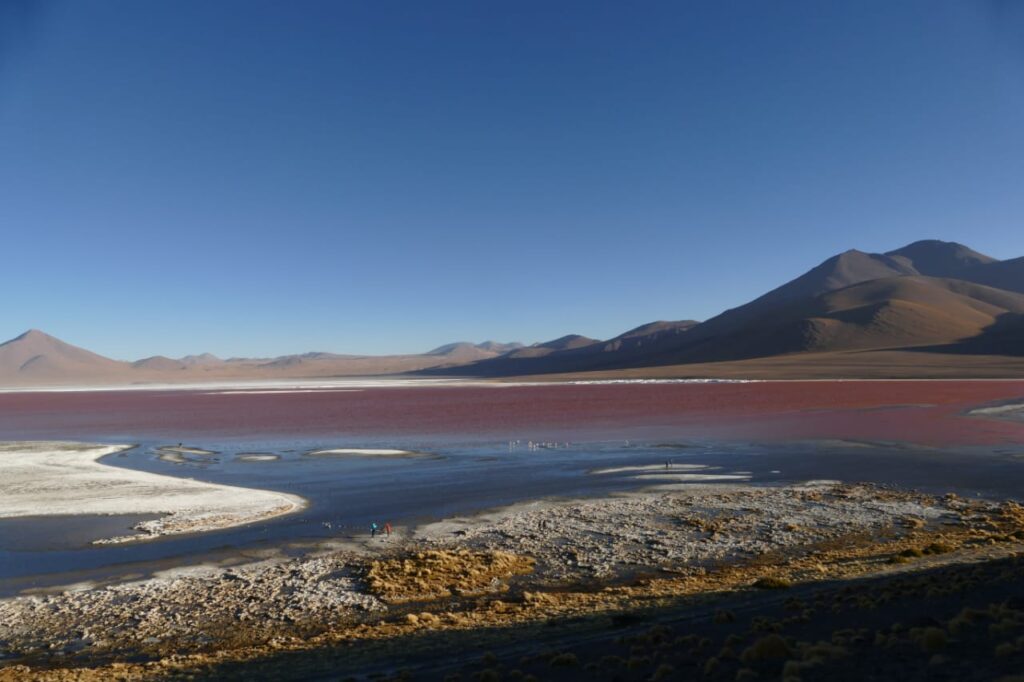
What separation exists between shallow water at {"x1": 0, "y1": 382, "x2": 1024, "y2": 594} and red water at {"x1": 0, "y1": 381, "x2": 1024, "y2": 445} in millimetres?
222

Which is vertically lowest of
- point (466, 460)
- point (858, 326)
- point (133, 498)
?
point (466, 460)

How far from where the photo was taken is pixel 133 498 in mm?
20359

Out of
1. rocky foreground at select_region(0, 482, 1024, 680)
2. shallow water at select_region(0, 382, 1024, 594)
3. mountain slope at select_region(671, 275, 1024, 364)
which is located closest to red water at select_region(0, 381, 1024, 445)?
shallow water at select_region(0, 382, 1024, 594)

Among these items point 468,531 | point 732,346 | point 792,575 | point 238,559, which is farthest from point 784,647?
point 732,346

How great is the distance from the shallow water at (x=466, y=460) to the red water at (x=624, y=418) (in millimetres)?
222

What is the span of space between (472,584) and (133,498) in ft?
43.8

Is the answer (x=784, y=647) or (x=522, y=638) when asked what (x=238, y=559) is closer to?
(x=522, y=638)

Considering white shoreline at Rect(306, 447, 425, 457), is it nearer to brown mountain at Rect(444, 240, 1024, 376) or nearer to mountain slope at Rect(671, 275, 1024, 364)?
brown mountain at Rect(444, 240, 1024, 376)

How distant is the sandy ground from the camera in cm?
1748

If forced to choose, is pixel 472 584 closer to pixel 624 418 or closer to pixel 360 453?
pixel 360 453

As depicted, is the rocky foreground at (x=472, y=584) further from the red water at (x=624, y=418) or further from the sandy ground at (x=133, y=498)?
the red water at (x=624, y=418)

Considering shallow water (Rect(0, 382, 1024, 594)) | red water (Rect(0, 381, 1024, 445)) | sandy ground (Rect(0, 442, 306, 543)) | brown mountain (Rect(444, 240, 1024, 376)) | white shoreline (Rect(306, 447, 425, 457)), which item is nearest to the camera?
shallow water (Rect(0, 382, 1024, 594))

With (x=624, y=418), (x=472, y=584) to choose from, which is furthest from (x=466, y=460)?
(x=624, y=418)

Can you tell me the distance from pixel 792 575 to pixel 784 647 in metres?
5.05
